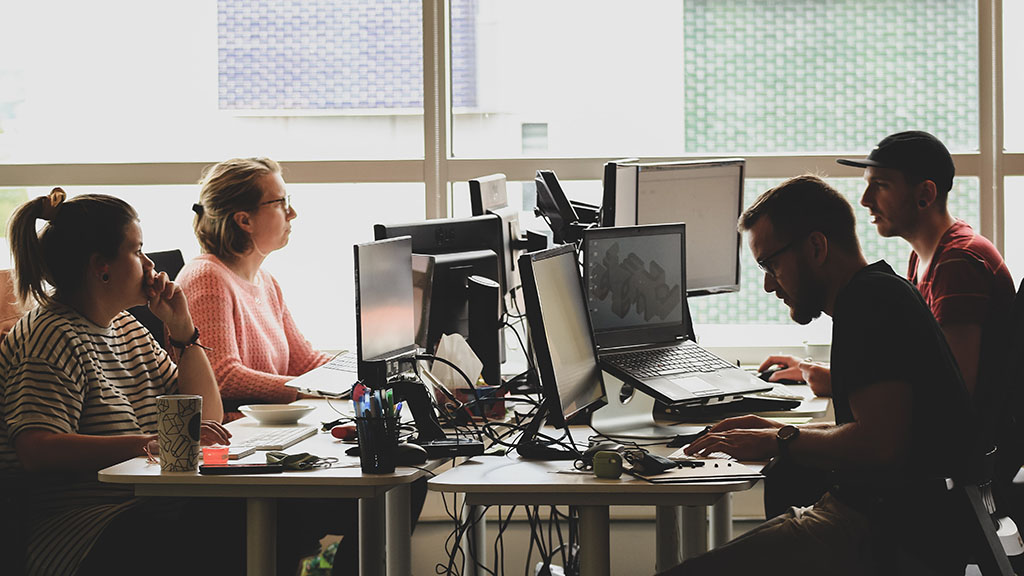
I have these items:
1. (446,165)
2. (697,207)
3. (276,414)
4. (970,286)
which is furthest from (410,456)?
(446,165)

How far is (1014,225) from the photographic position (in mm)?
3822

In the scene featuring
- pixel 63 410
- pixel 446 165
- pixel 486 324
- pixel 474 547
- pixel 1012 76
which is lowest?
pixel 474 547

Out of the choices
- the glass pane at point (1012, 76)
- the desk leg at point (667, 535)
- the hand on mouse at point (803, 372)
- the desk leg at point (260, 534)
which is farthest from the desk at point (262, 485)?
the glass pane at point (1012, 76)

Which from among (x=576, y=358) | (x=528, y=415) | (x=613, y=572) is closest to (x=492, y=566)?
(x=613, y=572)

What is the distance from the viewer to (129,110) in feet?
13.0

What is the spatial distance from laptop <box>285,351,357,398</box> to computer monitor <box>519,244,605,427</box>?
28.9 inches

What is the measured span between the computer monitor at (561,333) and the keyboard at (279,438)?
543 millimetres

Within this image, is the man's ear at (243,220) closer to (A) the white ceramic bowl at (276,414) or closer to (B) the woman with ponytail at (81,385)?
(B) the woman with ponytail at (81,385)

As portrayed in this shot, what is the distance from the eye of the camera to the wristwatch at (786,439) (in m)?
1.89

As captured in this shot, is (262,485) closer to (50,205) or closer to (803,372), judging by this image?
(50,205)

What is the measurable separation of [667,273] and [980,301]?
0.83m

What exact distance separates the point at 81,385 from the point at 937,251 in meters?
2.21

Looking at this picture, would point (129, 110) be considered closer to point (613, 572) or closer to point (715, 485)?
point (613, 572)

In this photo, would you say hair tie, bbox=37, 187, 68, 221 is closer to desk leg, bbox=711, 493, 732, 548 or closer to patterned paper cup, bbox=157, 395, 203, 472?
patterned paper cup, bbox=157, 395, 203, 472
